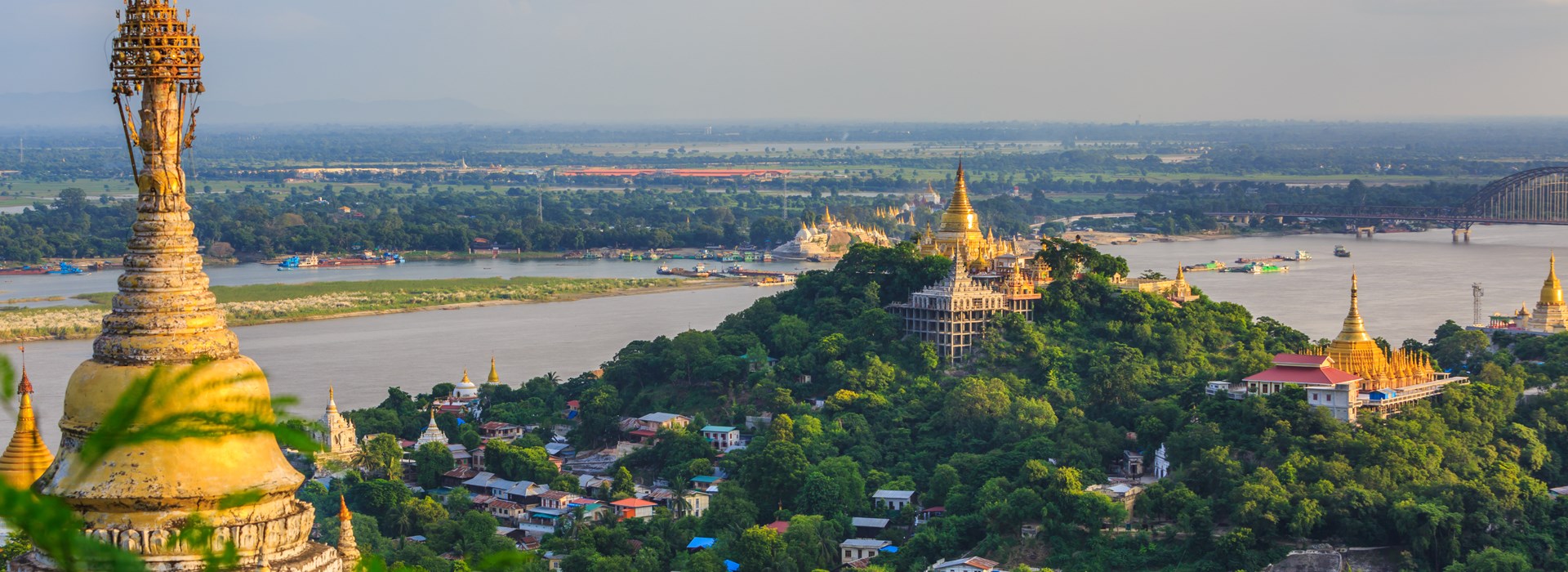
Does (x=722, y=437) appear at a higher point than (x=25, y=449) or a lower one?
lower

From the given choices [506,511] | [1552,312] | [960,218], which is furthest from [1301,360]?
[506,511]

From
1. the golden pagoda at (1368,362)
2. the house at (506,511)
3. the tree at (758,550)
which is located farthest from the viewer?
the golden pagoda at (1368,362)

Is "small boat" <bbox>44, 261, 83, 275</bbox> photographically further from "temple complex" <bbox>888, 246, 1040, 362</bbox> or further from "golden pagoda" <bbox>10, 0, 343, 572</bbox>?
"golden pagoda" <bbox>10, 0, 343, 572</bbox>

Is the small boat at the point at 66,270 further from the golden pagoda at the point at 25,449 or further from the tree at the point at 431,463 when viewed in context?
the golden pagoda at the point at 25,449

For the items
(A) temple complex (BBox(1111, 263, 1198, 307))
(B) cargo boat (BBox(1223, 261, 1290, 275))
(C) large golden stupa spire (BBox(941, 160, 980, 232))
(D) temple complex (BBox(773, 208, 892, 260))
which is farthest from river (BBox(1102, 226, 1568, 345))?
(D) temple complex (BBox(773, 208, 892, 260))

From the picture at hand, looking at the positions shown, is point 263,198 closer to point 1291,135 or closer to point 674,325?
point 674,325

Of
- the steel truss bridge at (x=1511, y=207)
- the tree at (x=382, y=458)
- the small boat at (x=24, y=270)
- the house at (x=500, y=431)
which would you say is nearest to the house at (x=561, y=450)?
the house at (x=500, y=431)

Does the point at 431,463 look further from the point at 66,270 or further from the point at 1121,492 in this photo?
the point at 66,270
